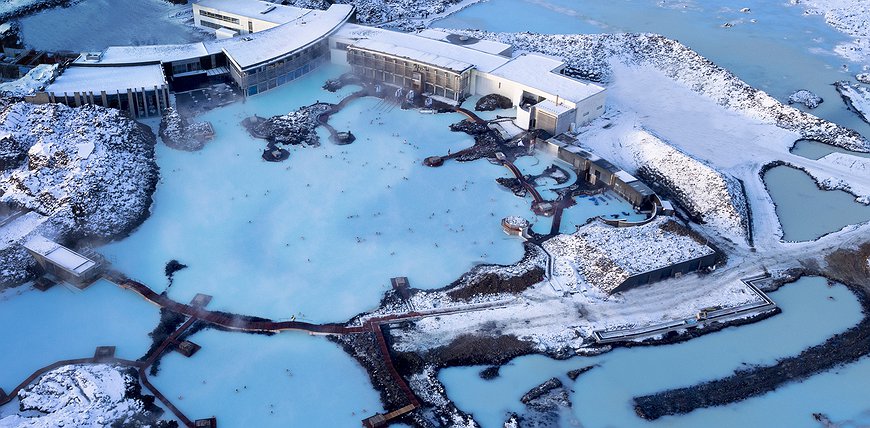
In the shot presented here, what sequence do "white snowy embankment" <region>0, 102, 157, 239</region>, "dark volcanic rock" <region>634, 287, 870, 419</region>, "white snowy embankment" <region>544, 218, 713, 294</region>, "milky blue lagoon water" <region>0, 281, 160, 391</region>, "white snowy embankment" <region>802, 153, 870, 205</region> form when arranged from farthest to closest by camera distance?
"white snowy embankment" <region>802, 153, 870, 205</region> < "white snowy embankment" <region>0, 102, 157, 239</region> < "white snowy embankment" <region>544, 218, 713, 294</region> < "milky blue lagoon water" <region>0, 281, 160, 391</region> < "dark volcanic rock" <region>634, 287, 870, 419</region>

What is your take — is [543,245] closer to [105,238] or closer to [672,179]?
[672,179]

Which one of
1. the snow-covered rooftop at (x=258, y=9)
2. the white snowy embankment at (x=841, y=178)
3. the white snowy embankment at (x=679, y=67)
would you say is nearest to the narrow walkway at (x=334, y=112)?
the snow-covered rooftop at (x=258, y=9)

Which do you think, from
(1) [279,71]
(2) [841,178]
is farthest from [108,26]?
(2) [841,178]

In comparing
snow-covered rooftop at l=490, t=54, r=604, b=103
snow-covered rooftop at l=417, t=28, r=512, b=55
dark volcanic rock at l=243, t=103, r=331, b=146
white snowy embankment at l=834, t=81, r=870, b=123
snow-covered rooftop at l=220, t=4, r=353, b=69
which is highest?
snow-covered rooftop at l=220, t=4, r=353, b=69

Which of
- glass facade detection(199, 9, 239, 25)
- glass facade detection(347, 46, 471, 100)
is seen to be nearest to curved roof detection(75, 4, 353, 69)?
glass facade detection(347, 46, 471, 100)

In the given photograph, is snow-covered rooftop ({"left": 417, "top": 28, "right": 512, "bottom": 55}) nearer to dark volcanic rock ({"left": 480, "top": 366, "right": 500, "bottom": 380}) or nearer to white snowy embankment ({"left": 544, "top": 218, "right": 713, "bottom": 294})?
white snowy embankment ({"left": 544, "top": 218, "right": 713, "bottom": 294})

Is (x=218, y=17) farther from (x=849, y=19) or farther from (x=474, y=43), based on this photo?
(x=849, y=19)

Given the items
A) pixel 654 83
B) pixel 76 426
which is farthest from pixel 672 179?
pixel 76 426
